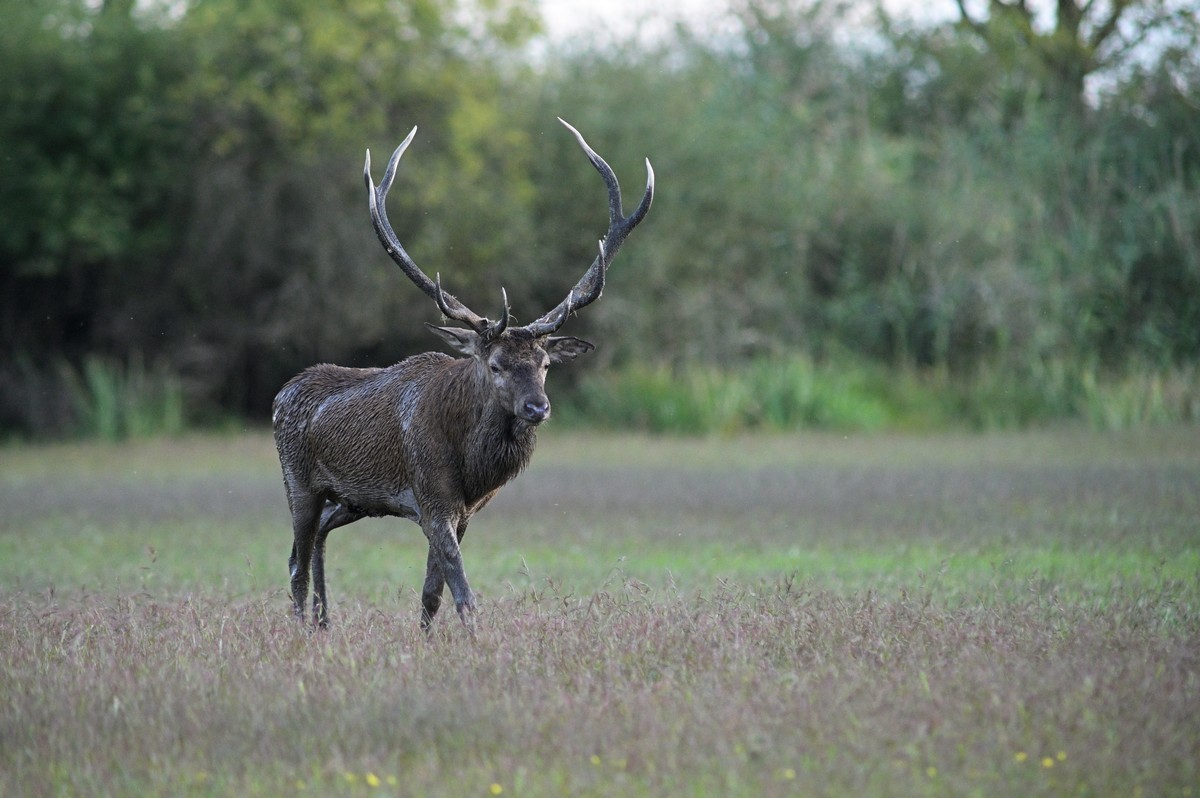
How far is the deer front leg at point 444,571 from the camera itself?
8.27 meters

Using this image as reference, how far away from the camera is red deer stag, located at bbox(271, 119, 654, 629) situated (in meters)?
8.59

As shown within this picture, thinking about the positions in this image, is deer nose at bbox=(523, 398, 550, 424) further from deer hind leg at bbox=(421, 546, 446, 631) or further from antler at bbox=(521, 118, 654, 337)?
deer hind leg at bbox=(421, 546, 446, 631)

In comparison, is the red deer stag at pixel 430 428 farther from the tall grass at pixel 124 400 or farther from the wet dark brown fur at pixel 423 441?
the tall grass at pixel 124 400

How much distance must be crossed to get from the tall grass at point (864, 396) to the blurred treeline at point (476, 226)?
10 centimetres

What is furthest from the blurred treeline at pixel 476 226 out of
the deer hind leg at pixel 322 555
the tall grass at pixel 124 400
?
the deer hind leg at pixel 322 555

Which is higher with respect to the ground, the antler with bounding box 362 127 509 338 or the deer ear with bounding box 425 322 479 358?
the antler with bounding box 362 127 509 338

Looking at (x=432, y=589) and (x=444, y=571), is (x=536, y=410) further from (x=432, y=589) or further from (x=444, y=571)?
(x=432, y=589)

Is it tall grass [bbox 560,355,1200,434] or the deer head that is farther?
tall grass [bbox 560,355,1200,434]

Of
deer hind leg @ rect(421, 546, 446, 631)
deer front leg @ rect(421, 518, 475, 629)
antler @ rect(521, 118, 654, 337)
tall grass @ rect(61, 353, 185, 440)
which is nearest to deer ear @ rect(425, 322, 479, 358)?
antler @ rect(521, 118, 654, 337)

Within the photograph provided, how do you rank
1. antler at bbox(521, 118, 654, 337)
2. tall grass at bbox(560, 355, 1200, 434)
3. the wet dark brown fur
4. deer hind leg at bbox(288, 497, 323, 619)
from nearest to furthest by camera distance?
the wet dark brown fur < antler at bbox(521, 118, 654, 337) < deer hind leg at bbox(288, 497, 323, 619) < tall grass at bbox(560, 355, 1200, 434)

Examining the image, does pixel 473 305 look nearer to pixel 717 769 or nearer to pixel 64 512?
pixel 64 512

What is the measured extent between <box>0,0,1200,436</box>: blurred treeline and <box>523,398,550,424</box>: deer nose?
1565 centimetres

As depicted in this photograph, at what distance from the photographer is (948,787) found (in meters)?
5.31

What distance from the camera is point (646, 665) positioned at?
7.19m
